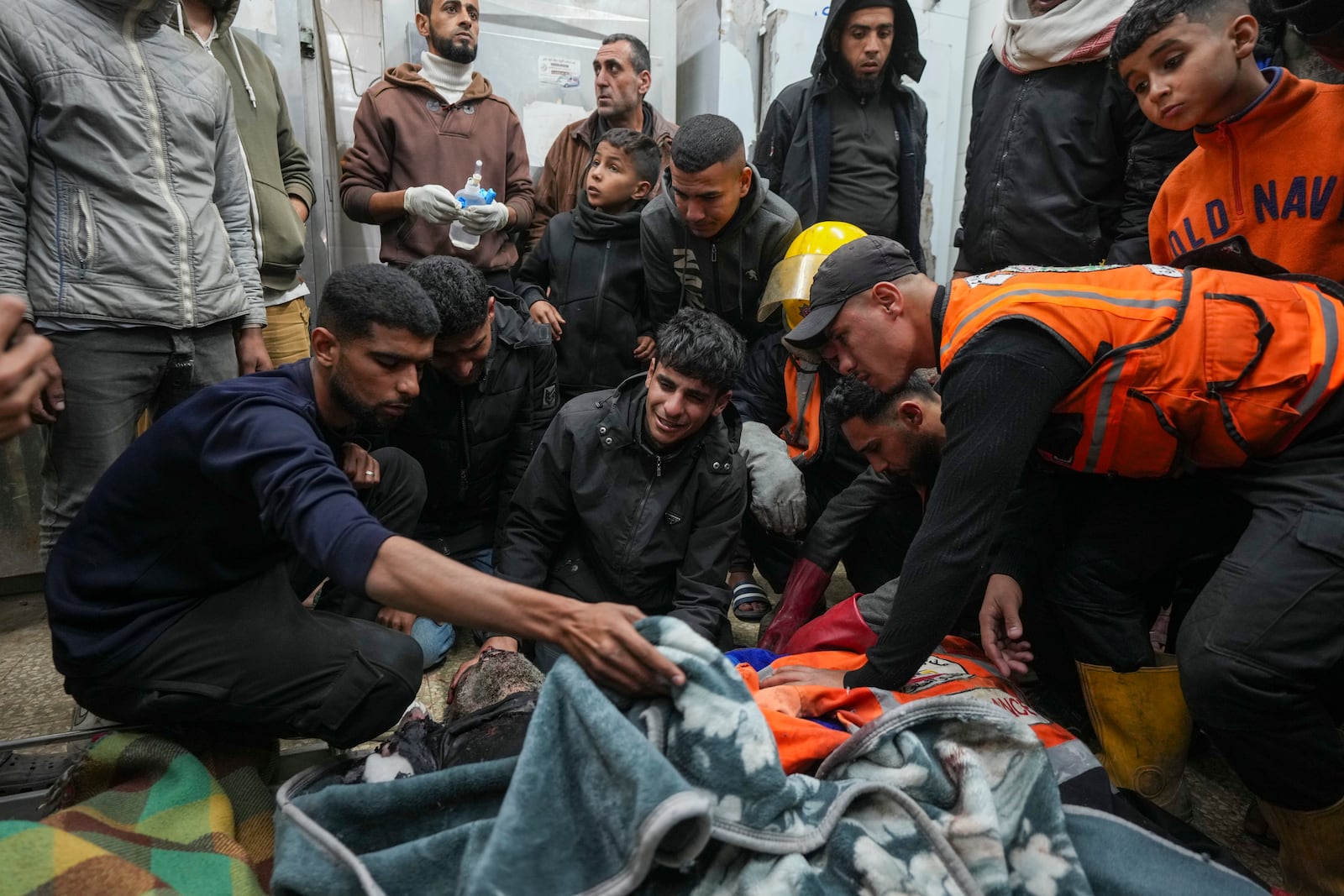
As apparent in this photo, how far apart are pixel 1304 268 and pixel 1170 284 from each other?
1.60 feet

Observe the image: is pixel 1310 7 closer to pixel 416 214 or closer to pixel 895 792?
pixel 895 792

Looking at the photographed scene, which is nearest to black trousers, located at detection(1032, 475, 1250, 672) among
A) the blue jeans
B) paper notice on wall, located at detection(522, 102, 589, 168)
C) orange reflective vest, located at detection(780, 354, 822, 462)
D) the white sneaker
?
orange reflective vest, located at detection(780, 354, 822, 462)

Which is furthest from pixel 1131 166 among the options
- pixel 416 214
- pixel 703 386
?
pixel 416 214

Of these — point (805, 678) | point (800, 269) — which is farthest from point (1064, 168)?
point (805, 678)

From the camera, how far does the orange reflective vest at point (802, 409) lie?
2.79 metres

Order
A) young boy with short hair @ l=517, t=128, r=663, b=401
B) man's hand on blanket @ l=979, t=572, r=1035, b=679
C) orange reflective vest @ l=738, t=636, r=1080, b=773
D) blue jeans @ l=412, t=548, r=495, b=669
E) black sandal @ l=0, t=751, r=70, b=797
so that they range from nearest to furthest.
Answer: orange reflective vest @ l=738, t=636, r=1080, b=773 < black sandal @ l=0, t=751, r=70, b=797 < man's hand on blanket @ l=979, t=572, r=1035, b=679 < blue jeans @ l=412, t=548, r=495, b=669 < young boy with short hair @ l=517, t=128, r=663, b=401

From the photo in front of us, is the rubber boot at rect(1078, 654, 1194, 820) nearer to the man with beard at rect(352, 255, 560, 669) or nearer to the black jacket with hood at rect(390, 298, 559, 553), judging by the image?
the man with beard at rect(352, 255, 560, 669)

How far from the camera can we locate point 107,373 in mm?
2020

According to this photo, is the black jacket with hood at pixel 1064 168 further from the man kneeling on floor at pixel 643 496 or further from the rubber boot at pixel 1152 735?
the rubber boot at pixel 1152 735

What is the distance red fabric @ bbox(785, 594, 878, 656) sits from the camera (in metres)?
1.92

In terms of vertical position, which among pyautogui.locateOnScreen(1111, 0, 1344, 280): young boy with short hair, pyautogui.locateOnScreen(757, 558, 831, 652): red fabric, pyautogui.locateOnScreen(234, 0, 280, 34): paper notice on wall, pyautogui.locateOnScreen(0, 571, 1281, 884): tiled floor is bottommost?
pyautogui.locateOnScreen(0, 571, 1281, 884): tiled floor

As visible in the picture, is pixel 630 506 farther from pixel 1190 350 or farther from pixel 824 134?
pixel 824 134

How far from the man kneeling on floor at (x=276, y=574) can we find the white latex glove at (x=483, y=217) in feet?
3.67

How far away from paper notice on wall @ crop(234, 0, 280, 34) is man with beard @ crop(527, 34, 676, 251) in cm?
123
